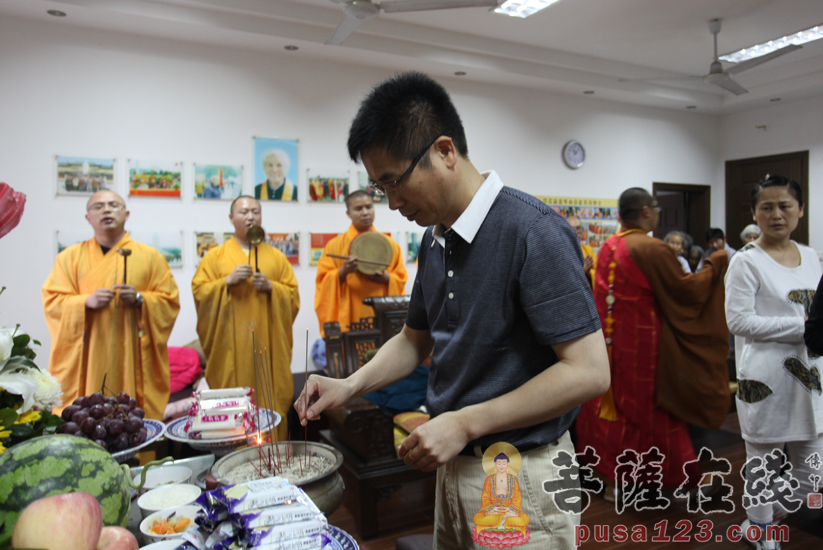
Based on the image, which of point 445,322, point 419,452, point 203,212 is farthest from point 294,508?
point 203,212

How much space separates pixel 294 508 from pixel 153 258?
2919 mm

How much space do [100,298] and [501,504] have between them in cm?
262

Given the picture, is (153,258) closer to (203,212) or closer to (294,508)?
(203,212)

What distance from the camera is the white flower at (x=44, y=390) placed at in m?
1.02

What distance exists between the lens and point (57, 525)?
1.82 ft

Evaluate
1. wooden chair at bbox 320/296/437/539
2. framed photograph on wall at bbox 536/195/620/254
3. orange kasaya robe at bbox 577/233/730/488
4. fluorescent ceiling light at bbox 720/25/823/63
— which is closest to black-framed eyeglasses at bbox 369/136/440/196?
wooden chair at bbox 320/296/437/539

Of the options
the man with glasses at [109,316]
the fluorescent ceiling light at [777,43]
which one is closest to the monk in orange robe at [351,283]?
the man with glasses at [109,316]

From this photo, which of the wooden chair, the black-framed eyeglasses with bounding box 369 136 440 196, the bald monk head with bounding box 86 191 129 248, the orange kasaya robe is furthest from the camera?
the bald monk head with bounding box 86 191 129 248

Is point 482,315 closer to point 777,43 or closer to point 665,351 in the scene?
point 665,351

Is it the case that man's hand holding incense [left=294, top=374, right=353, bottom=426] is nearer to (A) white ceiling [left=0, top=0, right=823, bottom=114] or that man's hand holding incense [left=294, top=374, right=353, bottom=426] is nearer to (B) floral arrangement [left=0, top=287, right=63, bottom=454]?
(B) floral arrangement [left=0, top=287, right=63, bottom=454]

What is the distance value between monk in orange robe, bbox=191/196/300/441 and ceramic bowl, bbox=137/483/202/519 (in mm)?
2208

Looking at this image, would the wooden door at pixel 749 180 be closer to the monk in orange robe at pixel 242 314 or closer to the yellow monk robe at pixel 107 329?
the monk in orange robe at pixel 242 314

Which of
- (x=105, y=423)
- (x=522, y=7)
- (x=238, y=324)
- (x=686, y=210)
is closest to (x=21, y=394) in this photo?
(x=105, y=423)

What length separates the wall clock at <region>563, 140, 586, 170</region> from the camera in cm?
620
